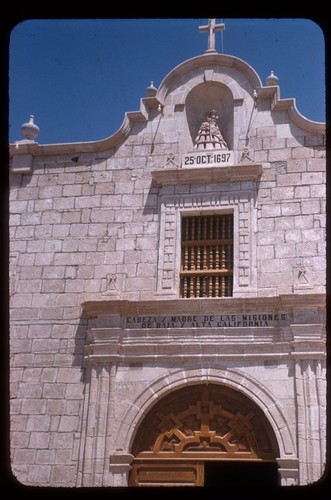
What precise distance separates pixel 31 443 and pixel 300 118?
6.72 meters

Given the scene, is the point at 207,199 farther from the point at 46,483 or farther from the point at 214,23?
the point at 46,483

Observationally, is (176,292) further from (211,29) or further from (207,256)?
(211,29)

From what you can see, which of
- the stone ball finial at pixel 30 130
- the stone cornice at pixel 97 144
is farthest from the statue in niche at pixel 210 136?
the stone ball finial at pixel 30 130

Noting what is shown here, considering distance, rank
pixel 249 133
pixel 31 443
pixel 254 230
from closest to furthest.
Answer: pixel 31 443 < pixel 254 230 < pixel 249 133

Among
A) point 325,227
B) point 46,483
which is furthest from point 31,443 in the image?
point 325,227

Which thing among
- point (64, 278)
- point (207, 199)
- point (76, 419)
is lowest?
point (76, 419)

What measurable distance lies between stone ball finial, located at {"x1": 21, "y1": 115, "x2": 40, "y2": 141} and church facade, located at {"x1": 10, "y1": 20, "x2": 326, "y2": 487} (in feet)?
0.18

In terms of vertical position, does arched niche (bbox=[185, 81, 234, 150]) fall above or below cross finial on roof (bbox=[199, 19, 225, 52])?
below

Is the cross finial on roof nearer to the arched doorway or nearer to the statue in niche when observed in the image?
the statue in niche

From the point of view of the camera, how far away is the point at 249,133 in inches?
475

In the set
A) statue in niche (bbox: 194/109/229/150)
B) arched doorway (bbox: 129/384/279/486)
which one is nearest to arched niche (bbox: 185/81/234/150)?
statue in niche (bbox: 194/109/229/150)

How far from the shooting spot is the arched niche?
41.1ft

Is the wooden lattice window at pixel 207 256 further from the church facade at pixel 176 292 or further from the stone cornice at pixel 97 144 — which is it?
the stone cornice at pixel 97 144

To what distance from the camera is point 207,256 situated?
11531mm
